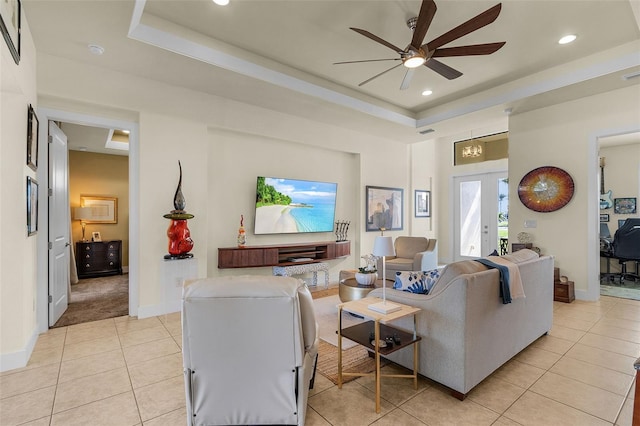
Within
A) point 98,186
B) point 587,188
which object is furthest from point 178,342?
point 587,188

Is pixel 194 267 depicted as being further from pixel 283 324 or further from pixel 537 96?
pixel 537 96

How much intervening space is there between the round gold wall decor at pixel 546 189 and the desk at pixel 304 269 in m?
3.66

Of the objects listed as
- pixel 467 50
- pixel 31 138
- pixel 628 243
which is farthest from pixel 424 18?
pixel 628 243

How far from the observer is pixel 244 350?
168cm

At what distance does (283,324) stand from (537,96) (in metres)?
5.04

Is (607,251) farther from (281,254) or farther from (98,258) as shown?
(98,258)

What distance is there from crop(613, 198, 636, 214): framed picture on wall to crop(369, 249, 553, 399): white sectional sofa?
19.5 feet

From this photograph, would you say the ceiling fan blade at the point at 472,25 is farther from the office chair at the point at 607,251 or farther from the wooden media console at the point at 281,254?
the office chair at the point at 607,251

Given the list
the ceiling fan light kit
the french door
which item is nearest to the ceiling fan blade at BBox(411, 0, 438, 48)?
the ceiling fan light kit

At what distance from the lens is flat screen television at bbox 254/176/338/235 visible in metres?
5.13

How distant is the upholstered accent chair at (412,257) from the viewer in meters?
5.30

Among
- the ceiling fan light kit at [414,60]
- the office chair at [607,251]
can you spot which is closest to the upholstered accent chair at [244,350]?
the ceiling fan light kit at [414,60]

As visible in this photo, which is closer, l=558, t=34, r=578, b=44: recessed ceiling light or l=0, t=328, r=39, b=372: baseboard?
l=0, t=328, r=39, b=372: baseboard

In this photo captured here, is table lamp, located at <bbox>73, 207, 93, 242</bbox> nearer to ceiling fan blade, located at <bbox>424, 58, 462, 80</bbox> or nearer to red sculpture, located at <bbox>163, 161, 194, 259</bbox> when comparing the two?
red sculpture, located at <bbox>163, 161, 194, 259</bbox>
